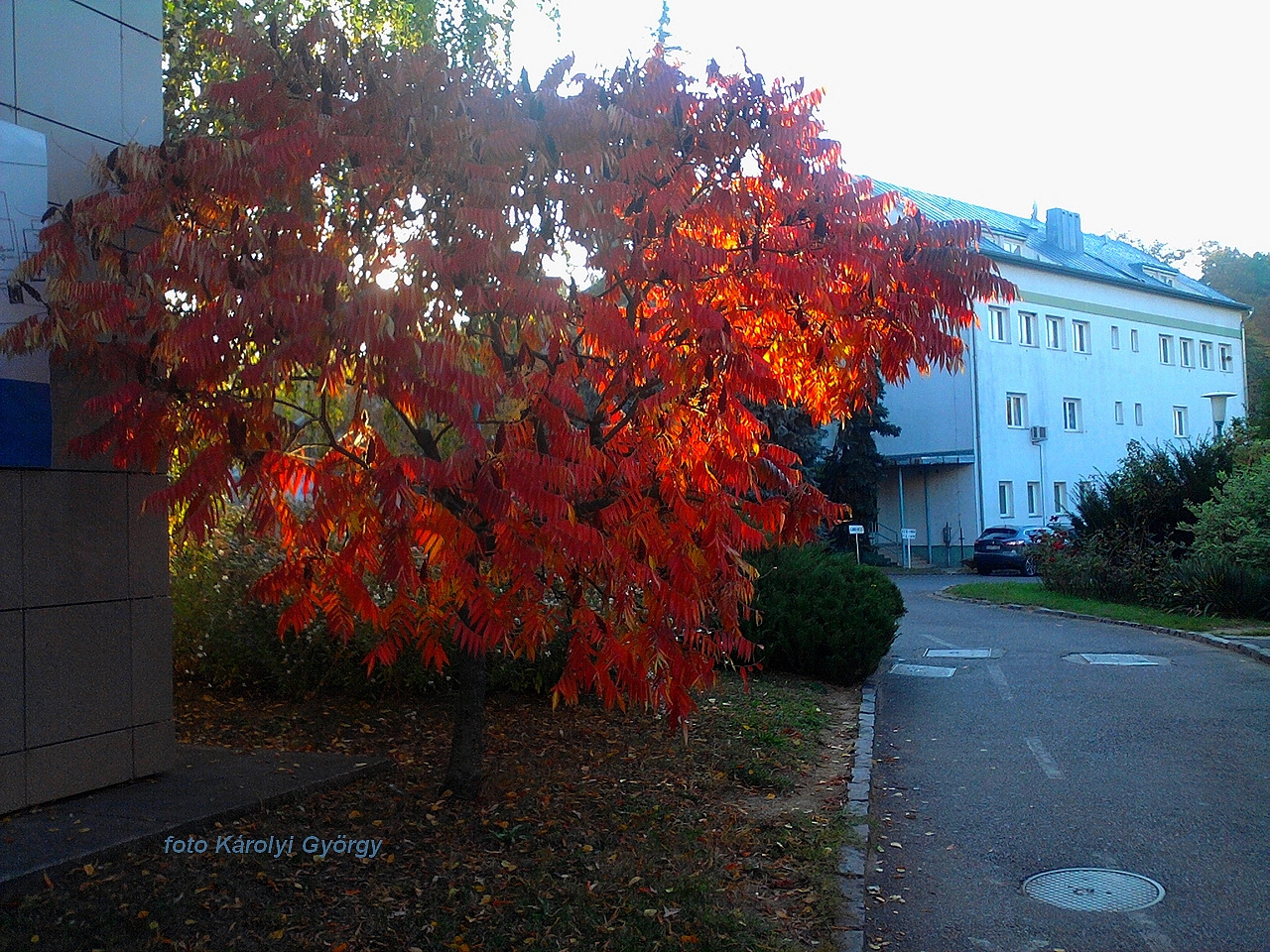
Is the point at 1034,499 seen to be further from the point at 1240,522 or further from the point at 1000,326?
the point at 1240,522

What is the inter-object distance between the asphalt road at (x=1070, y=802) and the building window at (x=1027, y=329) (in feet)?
102

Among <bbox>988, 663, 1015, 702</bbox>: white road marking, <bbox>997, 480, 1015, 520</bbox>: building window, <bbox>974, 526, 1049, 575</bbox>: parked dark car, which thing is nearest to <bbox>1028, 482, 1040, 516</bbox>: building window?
<bbox>997, 480, 1015, 520</bbox>: building window

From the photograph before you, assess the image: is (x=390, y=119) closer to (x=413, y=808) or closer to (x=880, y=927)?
(x=413, y=808)

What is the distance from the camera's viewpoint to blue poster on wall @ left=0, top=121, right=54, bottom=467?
636 centimetres

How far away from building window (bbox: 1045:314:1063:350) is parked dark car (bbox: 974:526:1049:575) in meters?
10.8

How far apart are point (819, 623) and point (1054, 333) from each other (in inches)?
1441

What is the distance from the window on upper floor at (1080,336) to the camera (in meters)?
46.7

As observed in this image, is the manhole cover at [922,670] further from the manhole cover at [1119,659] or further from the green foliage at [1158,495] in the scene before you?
the green foliage at [1158,495]

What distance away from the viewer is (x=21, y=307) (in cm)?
648

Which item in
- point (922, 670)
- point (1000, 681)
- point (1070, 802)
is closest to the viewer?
point (1070, 802)

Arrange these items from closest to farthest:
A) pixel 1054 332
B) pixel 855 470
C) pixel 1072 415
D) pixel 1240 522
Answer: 1. pixel 1240 522
2. pixel 855 470
3. pixel 1054 332
4. pixel 1072 415

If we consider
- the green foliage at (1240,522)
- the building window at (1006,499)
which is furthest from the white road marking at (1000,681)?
the building window at (1006,499)

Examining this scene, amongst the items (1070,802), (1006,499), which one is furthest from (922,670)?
(1006,499)

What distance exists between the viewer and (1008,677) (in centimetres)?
1402
